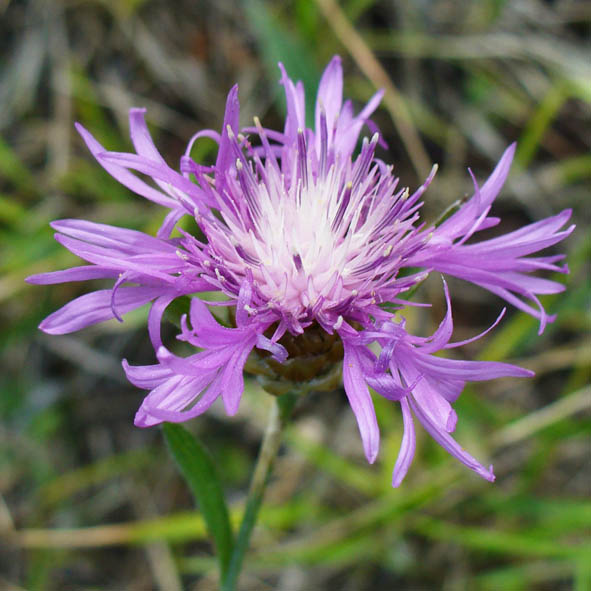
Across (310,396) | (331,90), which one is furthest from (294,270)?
(310,396)

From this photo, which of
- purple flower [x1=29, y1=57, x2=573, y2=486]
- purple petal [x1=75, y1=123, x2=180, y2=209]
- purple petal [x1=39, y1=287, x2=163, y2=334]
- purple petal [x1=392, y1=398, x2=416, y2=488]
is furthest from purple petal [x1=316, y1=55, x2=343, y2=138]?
purple petal [x1=392, y1=398, x2=416, y2=488]

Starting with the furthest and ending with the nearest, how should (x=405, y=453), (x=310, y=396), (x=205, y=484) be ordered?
(x=310, y=396)
(x=205, y=484)
(x=405, y=453)

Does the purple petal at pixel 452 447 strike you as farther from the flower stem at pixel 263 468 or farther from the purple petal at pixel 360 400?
the flower stem at pixel 263 468

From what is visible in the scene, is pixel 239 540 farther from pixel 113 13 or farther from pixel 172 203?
pixel 113 13

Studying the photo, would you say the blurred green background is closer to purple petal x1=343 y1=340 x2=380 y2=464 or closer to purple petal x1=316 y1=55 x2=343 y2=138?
purple petal x1=316 y1=55 x2=343 y2=138

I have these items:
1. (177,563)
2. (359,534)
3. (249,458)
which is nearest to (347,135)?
(359,534)

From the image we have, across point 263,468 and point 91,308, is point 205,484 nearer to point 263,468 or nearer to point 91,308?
point 263,468
